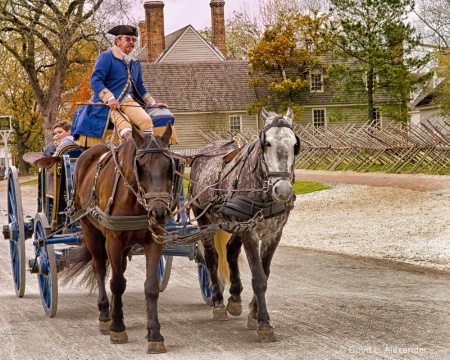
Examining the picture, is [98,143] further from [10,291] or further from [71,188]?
[10,291]

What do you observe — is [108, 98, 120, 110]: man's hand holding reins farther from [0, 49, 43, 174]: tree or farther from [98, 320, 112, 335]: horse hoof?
[0, 49, 43, 174]: tree

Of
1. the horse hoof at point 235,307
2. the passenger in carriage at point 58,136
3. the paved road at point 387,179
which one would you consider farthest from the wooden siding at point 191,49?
the horse hoof at point 235,307

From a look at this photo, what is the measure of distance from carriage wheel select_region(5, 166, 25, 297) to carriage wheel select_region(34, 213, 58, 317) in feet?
1.35

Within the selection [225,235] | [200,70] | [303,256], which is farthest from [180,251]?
[200,70]

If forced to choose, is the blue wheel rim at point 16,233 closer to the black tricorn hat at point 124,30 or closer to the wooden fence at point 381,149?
the black tricorn hat at point 124,30

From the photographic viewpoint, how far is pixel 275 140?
8172mm

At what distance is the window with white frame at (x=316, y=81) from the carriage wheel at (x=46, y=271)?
48430mm

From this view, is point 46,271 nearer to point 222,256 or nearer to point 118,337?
point 222,256

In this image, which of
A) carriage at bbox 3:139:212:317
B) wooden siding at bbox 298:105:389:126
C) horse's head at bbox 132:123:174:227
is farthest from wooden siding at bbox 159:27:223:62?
horse's head at bbox 132:123:174:227

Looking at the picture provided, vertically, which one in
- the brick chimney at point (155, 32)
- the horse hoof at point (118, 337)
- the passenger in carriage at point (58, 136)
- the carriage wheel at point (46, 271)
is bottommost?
the horse hoof at point (118, 337)

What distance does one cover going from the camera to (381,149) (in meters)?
33.6

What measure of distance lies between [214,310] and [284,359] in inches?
88.7

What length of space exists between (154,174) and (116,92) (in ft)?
8.66

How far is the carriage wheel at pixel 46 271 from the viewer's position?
31.2 ft
